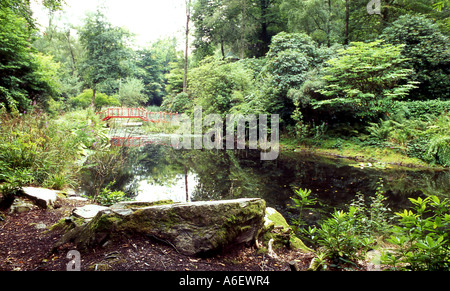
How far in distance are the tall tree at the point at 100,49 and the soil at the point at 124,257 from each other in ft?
75.8

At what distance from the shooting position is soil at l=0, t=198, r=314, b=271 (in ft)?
5.68

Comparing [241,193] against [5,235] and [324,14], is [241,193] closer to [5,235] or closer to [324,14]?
[5,235]

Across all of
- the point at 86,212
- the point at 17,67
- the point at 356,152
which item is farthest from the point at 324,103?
the point at 17,67

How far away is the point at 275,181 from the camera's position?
5922mm

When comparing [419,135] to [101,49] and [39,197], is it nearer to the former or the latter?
[39,197]

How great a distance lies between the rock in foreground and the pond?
2.12m

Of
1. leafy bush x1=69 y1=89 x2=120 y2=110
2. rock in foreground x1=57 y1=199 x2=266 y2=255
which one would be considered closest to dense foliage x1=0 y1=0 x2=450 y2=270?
rock in foreground x1=57 y1=199 x2=266 y2=255

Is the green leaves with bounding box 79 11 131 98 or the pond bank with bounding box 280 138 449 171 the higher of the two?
the green leaves with bounding box 79 11 131 98

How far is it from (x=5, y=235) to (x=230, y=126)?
11161 millimetres

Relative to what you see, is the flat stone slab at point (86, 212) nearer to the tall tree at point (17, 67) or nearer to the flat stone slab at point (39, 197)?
the flat stone slab at point (39, 197)

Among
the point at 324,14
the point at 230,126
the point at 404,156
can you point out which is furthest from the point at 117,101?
the point at 404,156

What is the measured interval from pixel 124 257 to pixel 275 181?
15.1 ft

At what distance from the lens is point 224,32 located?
20781 millimetres

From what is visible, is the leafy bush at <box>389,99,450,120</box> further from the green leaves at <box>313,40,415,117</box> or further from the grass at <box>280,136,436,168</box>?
the grass at <box>280,136,436,168</box>
